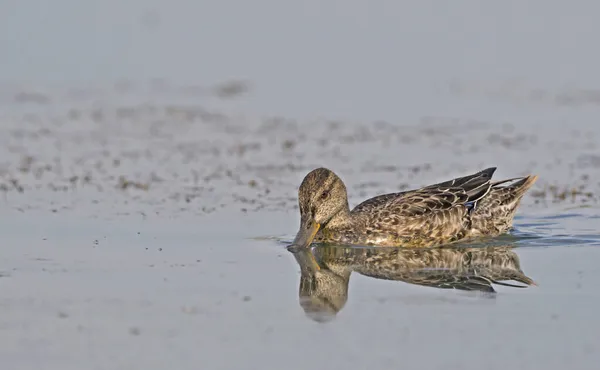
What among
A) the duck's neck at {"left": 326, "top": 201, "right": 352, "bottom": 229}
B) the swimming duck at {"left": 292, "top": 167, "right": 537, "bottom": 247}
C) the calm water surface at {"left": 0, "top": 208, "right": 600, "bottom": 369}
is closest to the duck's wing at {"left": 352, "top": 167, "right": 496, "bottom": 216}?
the swimming duck at {"left": 292, "top": 167, "right": 537, "bottom": 247}

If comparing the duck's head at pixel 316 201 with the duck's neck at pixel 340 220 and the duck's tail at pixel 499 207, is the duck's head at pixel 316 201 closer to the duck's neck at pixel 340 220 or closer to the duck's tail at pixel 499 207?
the duck's neck at pixel 340 220

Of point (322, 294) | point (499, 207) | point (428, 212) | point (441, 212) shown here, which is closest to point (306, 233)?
point (428, 212)

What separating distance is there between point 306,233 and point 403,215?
976mm

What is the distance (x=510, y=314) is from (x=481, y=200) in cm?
368

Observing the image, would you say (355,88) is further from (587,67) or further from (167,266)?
(167,266)

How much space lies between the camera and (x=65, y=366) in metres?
6.30

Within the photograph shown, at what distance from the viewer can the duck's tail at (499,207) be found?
35.0 feet

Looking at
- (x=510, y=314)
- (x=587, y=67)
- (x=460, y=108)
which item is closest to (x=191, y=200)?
(x=510, y=314)

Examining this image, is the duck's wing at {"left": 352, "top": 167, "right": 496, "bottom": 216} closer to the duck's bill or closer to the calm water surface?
the calm water surface

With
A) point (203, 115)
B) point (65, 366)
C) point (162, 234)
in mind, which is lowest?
point (65, 366)

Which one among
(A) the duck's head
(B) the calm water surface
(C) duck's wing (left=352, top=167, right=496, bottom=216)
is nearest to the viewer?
(B) the calm water surface

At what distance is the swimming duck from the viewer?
9953 millimetres

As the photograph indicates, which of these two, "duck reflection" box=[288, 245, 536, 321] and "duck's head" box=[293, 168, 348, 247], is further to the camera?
"duck's head" box=[293, 168, 348, 247]

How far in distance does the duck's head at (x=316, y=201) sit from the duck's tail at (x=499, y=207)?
1.38 m
